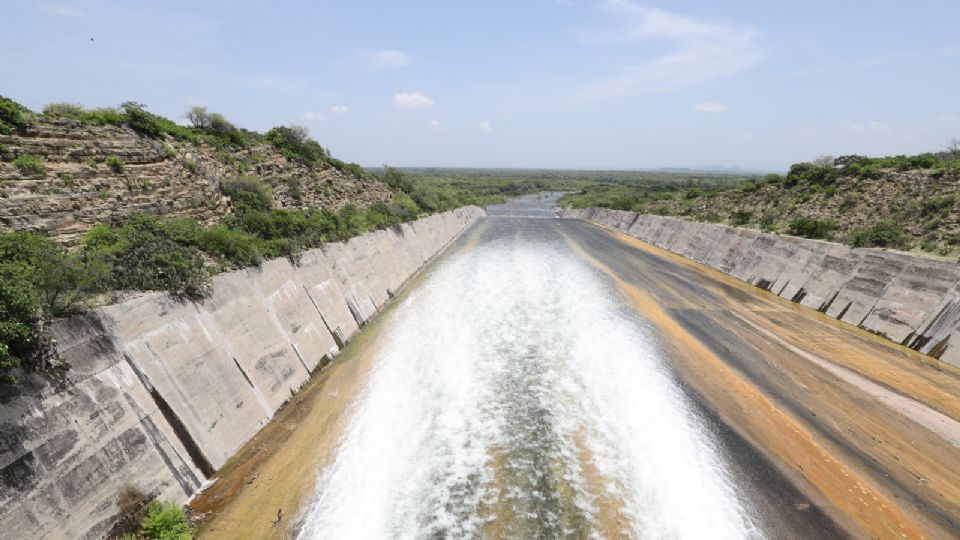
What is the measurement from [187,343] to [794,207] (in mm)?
47745

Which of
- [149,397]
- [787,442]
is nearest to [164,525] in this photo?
[149,397]

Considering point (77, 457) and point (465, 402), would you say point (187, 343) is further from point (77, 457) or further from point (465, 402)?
point (465, 402)

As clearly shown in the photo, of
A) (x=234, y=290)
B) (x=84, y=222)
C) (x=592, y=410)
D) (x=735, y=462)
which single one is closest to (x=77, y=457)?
(x=234, y=290)

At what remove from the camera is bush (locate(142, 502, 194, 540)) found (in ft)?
29.7

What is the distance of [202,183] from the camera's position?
21766mm

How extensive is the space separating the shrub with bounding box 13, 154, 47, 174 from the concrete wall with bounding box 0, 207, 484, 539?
24.4ft

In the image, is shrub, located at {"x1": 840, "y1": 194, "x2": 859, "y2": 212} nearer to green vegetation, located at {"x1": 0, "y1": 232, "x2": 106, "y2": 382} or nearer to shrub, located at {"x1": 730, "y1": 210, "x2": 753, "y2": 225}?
shrub, located at {"x1": 730, "y1": 210, "x2": 753, "y2": 225}

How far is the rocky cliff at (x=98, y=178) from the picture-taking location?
1397cm

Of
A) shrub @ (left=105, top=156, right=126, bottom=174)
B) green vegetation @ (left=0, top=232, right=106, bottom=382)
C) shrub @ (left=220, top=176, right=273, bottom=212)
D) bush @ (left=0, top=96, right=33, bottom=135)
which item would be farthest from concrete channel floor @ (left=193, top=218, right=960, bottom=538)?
bush @ (left=0, top=96, right=33, bottom=135)

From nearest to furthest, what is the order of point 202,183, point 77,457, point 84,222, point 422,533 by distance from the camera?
point 77,457
point 422,533
point 84,222
point 202,183

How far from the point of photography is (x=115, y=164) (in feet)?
57.5

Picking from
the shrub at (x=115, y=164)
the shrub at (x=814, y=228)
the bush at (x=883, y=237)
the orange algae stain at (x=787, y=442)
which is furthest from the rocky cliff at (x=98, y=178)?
the shrub at (x=814, y=228)

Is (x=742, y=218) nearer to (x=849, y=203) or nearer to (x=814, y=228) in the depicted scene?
(x=849, y=203)

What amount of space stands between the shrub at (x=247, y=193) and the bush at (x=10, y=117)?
847 centimetres
